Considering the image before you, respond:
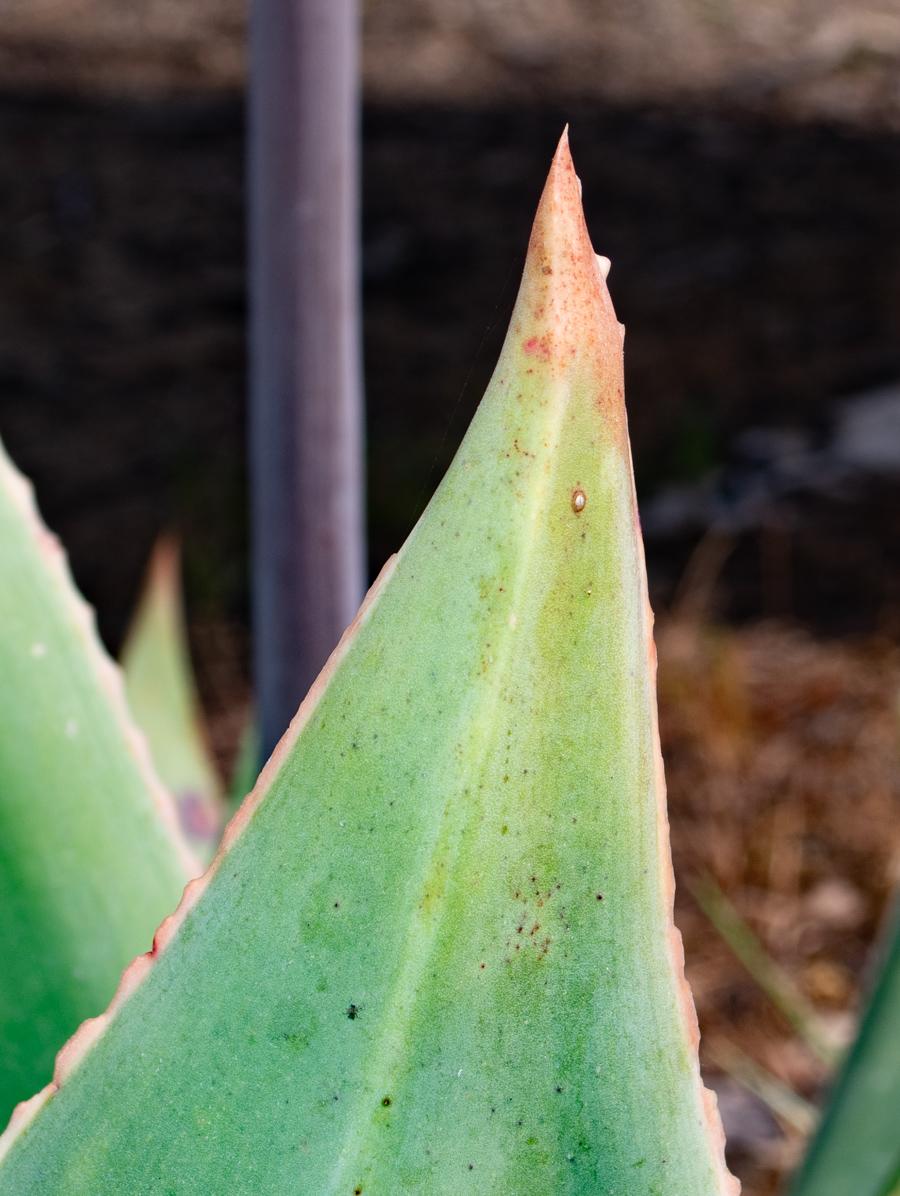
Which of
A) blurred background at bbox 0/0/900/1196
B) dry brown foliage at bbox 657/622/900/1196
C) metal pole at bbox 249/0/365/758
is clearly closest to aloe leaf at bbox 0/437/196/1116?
metal pole at bbox 249/0/365/758

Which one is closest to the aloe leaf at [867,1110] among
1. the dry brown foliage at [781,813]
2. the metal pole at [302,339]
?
the metal pole at [302,339]

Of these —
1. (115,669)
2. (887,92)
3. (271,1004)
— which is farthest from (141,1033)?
(887,92)

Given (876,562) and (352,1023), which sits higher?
(352,1023)

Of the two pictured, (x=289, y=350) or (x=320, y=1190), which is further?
(x=289, y=350)

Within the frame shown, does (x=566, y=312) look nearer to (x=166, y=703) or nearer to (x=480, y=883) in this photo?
(x=480, y=883)

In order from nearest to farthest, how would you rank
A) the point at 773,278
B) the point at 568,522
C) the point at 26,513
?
1. the point at 568,522
2. the point at 26,513
3. the point at 773,278

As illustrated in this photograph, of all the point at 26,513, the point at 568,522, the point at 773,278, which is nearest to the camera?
the point at 568,522

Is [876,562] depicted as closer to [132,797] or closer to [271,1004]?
[132,797]
